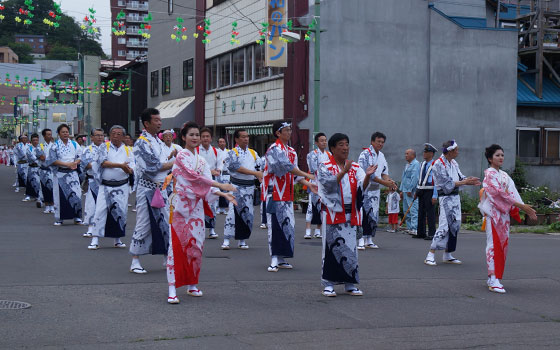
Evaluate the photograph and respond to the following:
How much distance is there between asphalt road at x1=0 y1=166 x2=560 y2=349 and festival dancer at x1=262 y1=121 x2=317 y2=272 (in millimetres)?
300

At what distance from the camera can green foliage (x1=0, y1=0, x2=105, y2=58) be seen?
18.4 metres

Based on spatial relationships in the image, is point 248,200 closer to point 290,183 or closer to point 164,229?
point 290,183

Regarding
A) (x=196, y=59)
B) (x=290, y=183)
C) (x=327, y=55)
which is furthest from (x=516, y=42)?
(x=290, y=183)

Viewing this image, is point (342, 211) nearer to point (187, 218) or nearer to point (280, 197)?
point (187, 218)

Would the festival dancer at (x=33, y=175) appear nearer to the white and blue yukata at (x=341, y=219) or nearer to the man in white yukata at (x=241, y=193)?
the man in white yukata at (x=241, y=193)

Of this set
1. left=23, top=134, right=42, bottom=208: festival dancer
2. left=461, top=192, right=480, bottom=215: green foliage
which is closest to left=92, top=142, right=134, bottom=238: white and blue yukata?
left=461, top=192, right=480, bottom=215: green foliage

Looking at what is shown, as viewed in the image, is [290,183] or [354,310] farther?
[290,183]

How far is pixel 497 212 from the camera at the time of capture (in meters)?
8.70

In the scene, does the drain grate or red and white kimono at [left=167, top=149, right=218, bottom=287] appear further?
red and white kimono at [left=167, top=149, right=218, bottom=287]

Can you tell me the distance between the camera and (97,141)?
13961 millimetres

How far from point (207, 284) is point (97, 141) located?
21.3ft

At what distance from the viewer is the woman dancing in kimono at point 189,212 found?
750cm

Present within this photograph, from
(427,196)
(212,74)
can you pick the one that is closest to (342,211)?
(427,196)

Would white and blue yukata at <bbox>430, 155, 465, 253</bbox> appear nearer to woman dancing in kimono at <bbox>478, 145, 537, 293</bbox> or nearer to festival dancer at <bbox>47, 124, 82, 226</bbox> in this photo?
woman dancing in kimono at <bbox>478, 145, 537, 293</bbox>
